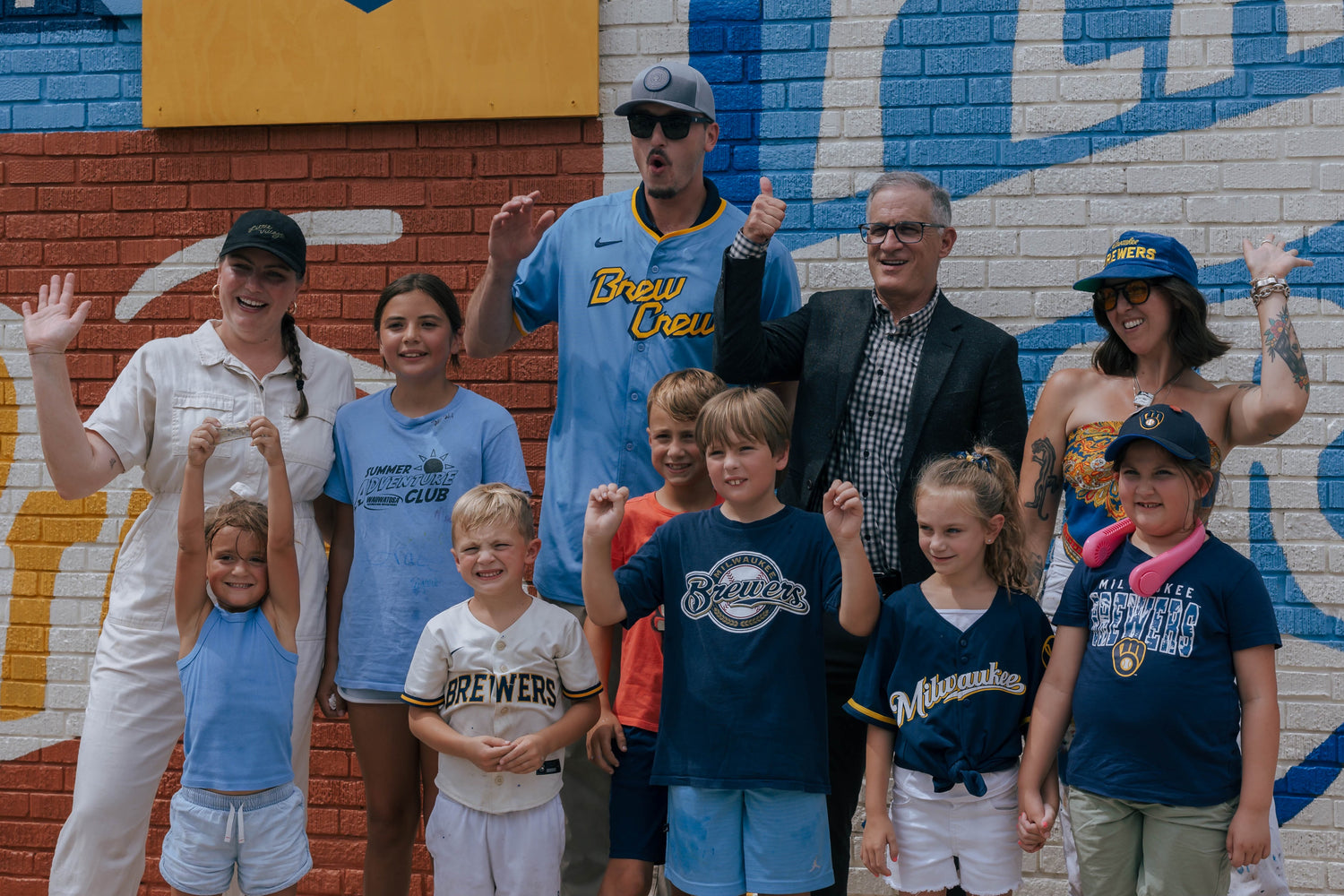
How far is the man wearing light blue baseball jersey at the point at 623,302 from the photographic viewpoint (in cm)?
306

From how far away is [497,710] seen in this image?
2.63 metres

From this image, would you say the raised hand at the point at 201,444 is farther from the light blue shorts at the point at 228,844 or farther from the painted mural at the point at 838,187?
the painted mural at the point at 838,187

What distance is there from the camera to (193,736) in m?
2.75

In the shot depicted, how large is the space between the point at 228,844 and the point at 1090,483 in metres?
2.38

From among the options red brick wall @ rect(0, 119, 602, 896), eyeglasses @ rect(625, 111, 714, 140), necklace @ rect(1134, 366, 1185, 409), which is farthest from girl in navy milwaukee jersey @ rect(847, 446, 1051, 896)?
red brick wall @ rect(0, 119, 602, 896)

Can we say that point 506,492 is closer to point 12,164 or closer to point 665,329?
point 665,329

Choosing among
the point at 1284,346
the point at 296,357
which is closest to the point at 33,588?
the point at 296,357

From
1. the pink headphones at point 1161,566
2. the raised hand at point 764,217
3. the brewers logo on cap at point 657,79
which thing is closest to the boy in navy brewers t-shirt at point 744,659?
the raised hand at point 764,217

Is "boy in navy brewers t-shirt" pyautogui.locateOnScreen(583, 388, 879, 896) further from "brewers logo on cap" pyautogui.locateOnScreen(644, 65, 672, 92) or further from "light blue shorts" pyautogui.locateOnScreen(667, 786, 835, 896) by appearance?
"brewers logo on cap" pyautogui.locateOnScreen(644, 65, 672, 92)

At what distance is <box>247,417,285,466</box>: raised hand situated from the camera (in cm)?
274

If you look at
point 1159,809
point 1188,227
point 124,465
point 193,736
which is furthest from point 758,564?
point 1188,227

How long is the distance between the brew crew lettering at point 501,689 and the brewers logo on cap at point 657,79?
1.64 metres

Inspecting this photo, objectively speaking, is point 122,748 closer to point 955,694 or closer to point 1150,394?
point 955,694

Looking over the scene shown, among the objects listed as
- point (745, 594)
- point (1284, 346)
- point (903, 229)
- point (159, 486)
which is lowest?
point (745, 594)
